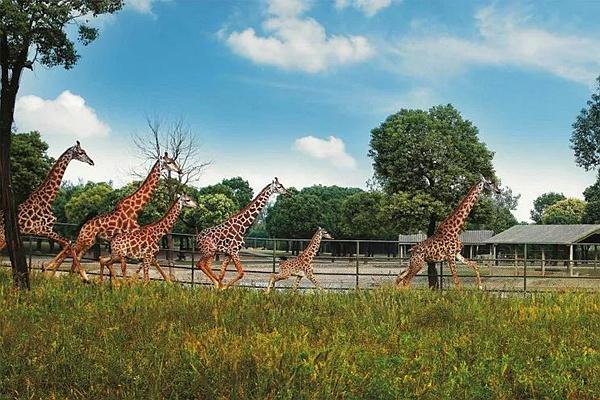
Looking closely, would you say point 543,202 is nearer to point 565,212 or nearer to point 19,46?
point 565,212

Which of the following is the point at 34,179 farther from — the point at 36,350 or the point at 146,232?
the point at 36,350

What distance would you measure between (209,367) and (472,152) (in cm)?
2299

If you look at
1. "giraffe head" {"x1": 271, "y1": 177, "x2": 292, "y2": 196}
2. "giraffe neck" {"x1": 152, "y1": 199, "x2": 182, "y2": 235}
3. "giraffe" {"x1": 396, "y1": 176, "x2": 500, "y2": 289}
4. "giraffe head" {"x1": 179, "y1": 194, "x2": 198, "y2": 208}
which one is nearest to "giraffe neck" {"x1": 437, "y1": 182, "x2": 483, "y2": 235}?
"giraffe" {"x1": 396, "y1": 176, "x2": 500, "y2": 289}

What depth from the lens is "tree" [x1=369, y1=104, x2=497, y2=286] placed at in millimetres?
26594

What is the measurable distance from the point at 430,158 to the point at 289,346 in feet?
70.2

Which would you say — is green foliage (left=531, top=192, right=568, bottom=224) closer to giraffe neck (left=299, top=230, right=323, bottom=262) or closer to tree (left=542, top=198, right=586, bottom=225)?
tree (left=542, top=198, right=586, bottom=225)

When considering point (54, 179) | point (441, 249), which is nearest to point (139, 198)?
point (54, 179)

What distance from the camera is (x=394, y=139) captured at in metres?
27.4

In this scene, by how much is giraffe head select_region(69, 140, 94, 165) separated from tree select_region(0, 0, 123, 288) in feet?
7.54

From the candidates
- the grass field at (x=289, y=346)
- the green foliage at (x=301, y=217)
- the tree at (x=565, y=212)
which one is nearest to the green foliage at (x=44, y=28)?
the grass field at (x=289, y=346)

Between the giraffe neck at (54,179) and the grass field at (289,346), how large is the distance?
3831 millimetres

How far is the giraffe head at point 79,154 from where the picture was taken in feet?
46.5

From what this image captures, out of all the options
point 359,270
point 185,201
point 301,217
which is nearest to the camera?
point 185,201

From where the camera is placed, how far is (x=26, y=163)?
32125 mm
